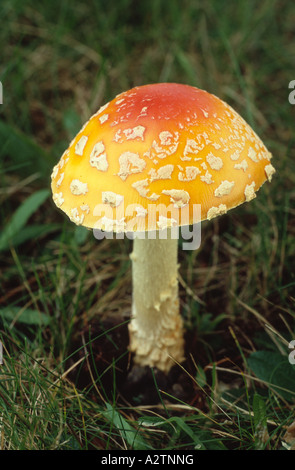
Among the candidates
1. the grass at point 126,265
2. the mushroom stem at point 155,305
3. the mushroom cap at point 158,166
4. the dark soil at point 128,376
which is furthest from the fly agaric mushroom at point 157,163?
the dark soil at point 128,376

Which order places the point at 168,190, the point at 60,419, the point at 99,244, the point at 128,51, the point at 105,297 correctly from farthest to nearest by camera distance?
1. the point at 128,51
2. the point at 99,244
3. the point at 105,297
4. the point at 60,419
5. the point at 168,190

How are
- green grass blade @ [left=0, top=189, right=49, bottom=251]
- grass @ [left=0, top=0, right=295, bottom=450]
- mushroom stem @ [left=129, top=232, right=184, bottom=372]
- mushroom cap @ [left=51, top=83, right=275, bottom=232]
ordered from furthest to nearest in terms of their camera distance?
1. green grass blade @ [left=0, top=189, right=49, bottom=251]
2. mushroom stem @ [left=129, top=232, right=184, bottom=372]
3. grass @ [left=0, top=0, right=295, bottom=450]
4. mushroom cap @ [left=51, top=83, right=275, bottom=232]

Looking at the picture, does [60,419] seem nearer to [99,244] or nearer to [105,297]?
[105,297]

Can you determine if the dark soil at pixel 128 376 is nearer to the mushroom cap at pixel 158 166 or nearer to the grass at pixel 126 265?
the grass at pixel 126 265

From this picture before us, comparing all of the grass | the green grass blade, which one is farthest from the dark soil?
the green grass blade

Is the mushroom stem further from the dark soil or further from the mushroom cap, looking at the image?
the mushroom cap
